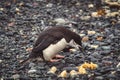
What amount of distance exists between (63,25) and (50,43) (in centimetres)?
359

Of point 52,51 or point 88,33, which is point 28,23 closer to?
point 88,33

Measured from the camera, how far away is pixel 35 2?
1480 cm

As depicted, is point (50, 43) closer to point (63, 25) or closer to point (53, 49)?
point (53, 49)

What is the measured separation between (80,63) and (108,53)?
2.50ft

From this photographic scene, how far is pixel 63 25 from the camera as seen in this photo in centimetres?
1197

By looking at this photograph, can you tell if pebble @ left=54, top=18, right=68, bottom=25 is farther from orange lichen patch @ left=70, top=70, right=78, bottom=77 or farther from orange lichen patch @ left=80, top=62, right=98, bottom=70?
orange lichen patch @ left=70, top=70, right=78, bottom=77

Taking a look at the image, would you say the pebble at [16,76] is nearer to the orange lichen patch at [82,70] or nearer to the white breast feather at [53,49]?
the white breast feather at [53,49]

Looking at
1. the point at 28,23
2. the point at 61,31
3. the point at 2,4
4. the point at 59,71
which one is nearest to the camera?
the point at 59,71

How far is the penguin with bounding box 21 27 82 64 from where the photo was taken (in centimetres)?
841

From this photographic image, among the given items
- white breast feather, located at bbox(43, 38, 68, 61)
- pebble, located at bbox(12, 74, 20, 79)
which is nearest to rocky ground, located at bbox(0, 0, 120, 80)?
pebble, located at bbox(12, 74, 20, 79)

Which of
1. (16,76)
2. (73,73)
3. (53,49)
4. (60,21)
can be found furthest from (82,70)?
(60,21)

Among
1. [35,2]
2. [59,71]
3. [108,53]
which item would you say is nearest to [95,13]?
[35,2]

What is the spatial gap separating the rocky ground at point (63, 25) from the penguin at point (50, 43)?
276 millimetres

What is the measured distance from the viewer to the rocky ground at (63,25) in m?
8.38
